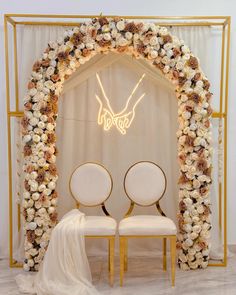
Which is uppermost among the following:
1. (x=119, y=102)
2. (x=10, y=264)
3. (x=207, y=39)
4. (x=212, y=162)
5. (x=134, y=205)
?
(x=207, y=39)

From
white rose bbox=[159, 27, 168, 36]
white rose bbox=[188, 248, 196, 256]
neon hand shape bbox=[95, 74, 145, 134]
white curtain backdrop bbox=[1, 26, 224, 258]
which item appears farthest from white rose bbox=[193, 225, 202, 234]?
white rose bbox=[159, 27, 168, 36]

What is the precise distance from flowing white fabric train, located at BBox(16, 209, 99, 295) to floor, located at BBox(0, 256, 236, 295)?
16 centimetres

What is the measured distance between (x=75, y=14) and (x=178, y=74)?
1435 millimetres

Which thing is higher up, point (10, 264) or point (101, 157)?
point (101, 157)

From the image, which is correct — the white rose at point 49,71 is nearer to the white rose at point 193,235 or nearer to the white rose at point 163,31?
the white rose at point 163,31

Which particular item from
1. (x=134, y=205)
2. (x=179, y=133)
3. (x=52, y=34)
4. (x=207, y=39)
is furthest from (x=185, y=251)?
(x=52, y=34)

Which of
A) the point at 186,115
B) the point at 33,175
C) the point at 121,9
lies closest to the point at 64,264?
the point at 33,175

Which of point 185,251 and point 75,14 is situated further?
point 75,14

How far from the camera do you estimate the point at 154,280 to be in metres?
4.90

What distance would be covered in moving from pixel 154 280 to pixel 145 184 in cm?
99

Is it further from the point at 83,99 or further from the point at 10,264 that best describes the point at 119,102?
the point at 10,264

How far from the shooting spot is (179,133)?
5.29 metres

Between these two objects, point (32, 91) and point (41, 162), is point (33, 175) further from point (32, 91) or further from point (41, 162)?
point (32, 91)

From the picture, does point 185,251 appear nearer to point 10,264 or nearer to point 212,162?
point 212,162
